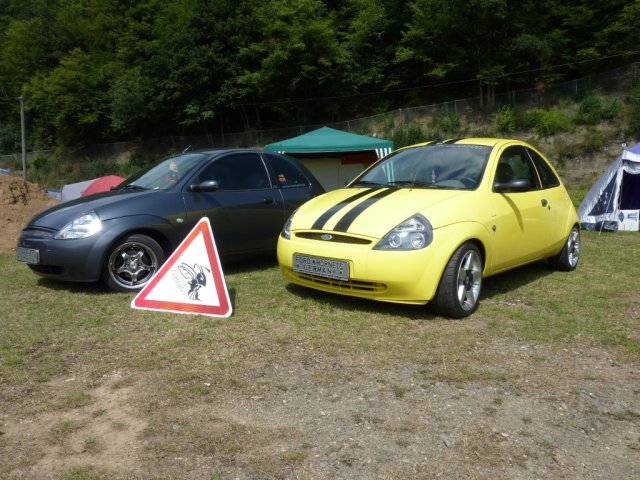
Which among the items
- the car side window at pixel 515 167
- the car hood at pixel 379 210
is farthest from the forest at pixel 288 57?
the car hood at pixel 379 210

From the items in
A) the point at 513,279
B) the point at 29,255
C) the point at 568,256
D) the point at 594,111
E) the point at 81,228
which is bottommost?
the point at 513,279

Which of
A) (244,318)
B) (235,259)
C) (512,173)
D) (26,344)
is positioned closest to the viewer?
(26,344)

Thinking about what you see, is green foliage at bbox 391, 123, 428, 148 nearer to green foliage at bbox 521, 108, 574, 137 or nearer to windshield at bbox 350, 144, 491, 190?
green foliage at bbox 521, 108, 574, 137

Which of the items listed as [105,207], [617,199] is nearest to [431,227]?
[105,207]

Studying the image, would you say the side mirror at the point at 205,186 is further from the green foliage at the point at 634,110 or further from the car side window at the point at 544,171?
the green foliage at the point at 634,110

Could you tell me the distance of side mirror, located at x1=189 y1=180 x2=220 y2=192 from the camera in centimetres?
635

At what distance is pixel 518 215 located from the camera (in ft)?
18.8

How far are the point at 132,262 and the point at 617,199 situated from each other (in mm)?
9255

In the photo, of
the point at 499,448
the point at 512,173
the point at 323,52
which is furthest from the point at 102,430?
the point at 323,52

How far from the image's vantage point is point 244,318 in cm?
498

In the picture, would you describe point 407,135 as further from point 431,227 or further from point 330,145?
point 431,227

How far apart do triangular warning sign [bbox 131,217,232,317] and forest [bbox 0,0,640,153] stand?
2859 centimetres

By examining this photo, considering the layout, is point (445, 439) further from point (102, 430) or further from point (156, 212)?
point (156, 212)

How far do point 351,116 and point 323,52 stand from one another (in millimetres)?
4526
